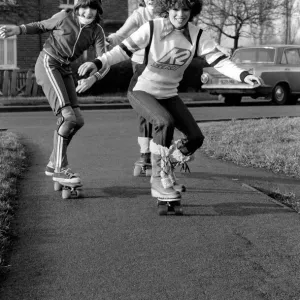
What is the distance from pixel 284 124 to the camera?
37.0ft

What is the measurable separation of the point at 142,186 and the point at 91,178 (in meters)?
0.69

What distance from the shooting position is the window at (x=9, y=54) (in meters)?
28.2

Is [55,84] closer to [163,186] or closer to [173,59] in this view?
[173,59]

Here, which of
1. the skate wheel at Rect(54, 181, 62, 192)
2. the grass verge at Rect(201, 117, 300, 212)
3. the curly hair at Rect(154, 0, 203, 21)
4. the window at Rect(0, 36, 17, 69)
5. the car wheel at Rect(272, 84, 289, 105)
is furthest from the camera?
the window at Rect(0, 36, 17, 69)

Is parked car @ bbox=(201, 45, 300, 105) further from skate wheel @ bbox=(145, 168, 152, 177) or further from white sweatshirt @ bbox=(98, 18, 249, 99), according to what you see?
white sweatshirt @ bbox=(98, 18, 249, 99)

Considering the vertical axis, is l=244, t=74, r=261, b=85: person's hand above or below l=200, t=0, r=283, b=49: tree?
below

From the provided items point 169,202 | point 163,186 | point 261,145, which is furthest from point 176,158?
point 261,145

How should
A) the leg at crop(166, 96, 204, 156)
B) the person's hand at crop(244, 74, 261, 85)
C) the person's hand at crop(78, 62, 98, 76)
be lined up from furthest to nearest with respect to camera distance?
the leg at crop(166, 96, 204, 156) → the person's hand at crop(244, 74, 261, 85) → the person's hand at crop(78, 62, 98, 76)

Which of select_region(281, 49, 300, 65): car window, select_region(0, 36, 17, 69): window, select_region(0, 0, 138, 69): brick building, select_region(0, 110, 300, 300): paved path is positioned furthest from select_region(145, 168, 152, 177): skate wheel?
select_region(0, 36, 17, 69): window

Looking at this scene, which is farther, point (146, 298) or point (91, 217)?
point (91, 217)

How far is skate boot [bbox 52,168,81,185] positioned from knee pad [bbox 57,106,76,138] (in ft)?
1.13

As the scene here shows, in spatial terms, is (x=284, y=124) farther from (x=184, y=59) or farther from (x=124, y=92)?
(x=124, y=92)

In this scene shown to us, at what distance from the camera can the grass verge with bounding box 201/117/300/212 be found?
817 centimetres

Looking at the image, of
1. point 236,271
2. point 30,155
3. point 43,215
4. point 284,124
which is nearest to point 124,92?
point 284,124
